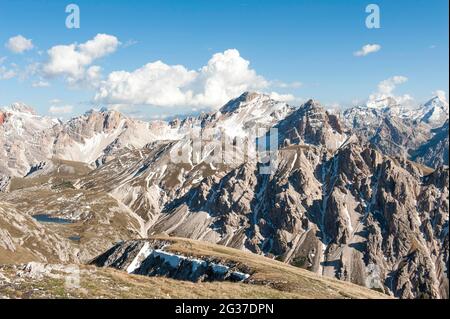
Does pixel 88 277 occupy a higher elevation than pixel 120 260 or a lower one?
higher
